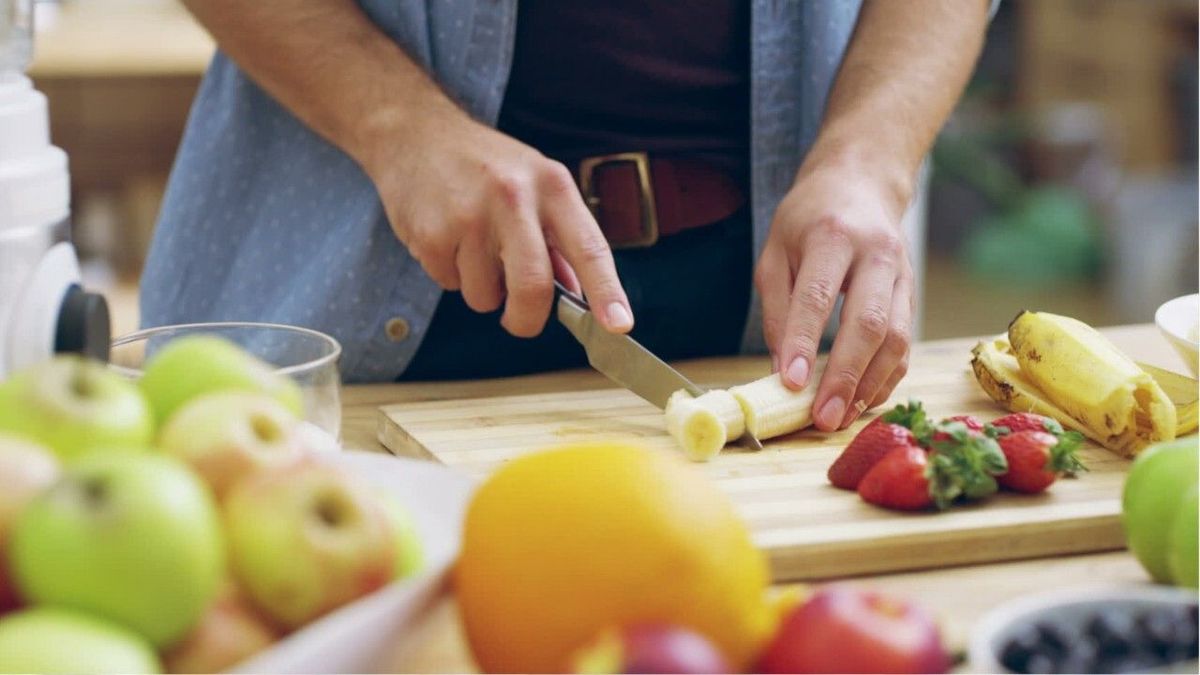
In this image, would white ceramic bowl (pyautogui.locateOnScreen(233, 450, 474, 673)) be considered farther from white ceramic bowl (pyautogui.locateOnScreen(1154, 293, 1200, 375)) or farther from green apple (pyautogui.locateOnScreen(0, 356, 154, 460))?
white ceramic bowl (pyautogui.locateOnScreen(1154, 293, 1200, 375))

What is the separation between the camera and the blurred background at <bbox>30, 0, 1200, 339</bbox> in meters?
4.04

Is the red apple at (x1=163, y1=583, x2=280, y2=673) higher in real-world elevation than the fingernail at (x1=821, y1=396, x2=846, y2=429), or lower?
higher

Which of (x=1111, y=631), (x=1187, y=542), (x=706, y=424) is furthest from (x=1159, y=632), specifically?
(x=706, y=424)

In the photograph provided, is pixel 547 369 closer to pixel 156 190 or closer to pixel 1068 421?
pixel 1068 421

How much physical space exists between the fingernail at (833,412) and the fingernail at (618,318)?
0.50 feet

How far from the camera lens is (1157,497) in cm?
71

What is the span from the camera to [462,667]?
2.17 ft

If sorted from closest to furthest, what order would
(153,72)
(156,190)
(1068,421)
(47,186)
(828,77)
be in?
(47,186), (1068,421), (828,77), (153,72), (156,190)

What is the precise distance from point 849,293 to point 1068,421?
0.19 meters

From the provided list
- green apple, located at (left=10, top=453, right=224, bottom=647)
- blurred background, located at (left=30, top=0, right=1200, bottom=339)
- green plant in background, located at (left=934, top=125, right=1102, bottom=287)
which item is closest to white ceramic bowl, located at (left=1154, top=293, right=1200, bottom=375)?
green apple, located at (left=10, top=453, right=224, bottom=647)

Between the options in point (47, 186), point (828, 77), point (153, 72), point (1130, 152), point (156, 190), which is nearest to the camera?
point (47, 186)

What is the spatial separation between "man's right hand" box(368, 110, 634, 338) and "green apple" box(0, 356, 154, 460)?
516 millimetres

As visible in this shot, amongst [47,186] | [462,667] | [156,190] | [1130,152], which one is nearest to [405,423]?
[47,186]

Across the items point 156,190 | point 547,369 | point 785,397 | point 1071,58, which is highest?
point 785,397
